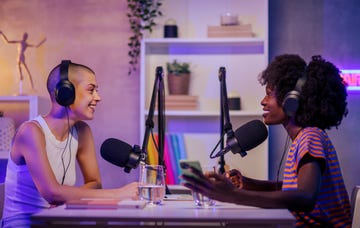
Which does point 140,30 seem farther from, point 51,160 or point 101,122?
point 51,160

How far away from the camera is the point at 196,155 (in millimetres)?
4125

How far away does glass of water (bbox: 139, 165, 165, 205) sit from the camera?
2156mm

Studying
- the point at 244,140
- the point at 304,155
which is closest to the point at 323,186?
the point at 304,155

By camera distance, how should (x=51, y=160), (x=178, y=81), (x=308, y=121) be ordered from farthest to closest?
1. (x=178, y=81)
2. (x=51, y=160)
3. (x=308, y=121)

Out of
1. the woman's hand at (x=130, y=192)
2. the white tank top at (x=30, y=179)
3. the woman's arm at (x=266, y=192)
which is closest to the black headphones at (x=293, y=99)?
the woman's arm at (x=266, y=192)

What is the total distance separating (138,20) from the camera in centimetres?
423

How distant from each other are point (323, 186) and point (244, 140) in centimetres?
34

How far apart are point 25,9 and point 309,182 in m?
2.94

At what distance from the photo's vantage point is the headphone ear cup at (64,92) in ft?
9.05

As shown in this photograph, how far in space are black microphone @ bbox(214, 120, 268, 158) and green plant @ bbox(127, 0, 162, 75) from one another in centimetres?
184

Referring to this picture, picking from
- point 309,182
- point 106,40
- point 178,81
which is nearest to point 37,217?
point 309,182

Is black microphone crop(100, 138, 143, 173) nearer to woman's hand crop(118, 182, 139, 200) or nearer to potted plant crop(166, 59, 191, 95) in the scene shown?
woman's hand crop(118, 182, 139, 200)

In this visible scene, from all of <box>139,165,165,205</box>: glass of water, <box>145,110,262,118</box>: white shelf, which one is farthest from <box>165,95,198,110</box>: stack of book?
<box>139,165,165,205</box>: glass of water

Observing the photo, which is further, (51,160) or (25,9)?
(25,9)
